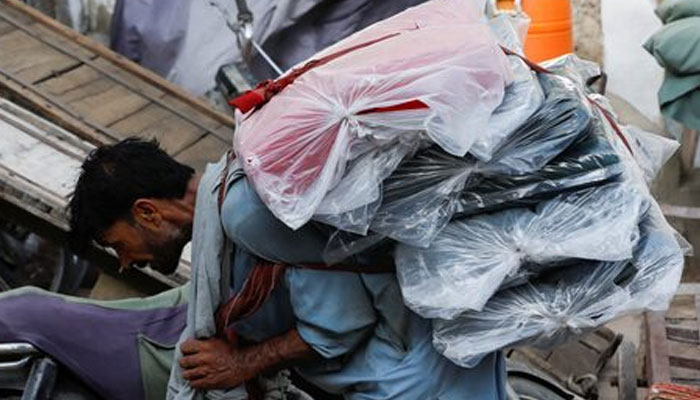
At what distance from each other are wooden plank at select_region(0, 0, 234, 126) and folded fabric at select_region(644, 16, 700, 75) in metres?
1.98

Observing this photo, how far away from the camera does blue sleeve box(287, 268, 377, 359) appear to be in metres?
2.70

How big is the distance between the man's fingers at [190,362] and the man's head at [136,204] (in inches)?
9.4

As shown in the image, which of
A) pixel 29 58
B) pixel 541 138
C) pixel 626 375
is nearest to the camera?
pixel 541 138

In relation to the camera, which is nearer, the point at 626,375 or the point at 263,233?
the point at 263,233

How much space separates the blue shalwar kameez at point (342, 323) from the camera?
2.64 metres

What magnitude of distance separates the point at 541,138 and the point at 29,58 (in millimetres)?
3432

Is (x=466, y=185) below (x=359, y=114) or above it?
below

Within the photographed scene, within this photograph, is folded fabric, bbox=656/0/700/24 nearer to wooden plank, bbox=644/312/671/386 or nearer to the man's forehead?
wooden plank, bbox=644/312/671/386

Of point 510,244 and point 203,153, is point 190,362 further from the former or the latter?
point 203,153

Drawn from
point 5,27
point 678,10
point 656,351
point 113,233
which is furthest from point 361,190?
point 5,27

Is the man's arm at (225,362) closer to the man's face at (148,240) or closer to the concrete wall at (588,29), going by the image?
the man's face at (148,240)

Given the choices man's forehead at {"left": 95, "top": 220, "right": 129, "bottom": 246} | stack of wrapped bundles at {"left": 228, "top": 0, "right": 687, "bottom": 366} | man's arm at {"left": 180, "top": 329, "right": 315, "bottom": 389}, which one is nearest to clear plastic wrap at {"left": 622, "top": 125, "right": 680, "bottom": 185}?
stack of wrapped bundles at {"left": 228, "top": 0, "right": 687, "bottom": 366}

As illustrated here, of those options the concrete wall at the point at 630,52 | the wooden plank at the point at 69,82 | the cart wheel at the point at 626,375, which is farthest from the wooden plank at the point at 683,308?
the wooden plank at the point at 69,82

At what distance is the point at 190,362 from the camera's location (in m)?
2.88
